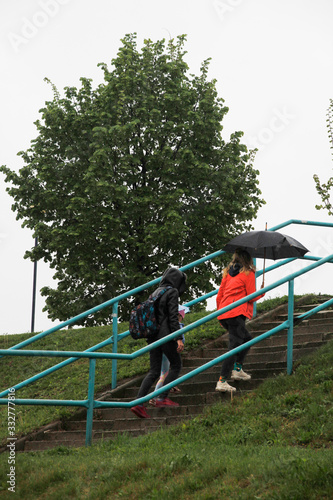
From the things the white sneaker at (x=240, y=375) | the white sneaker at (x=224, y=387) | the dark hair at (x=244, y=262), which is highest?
the dark hair at (x=244, y=262)

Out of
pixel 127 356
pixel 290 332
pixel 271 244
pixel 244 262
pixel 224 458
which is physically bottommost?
pixel 224 458

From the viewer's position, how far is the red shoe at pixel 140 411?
6.75 m

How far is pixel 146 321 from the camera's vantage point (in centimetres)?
703

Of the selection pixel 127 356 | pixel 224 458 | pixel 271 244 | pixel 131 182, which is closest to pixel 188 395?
pixel 127 356

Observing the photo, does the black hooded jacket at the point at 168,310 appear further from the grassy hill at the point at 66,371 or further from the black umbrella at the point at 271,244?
the grassy hill at the point at 66,371

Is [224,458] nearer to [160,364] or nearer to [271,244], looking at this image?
[160,364]

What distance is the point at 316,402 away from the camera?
5969mm

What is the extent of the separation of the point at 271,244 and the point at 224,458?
11.2ft

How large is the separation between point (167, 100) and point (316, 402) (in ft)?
54.8

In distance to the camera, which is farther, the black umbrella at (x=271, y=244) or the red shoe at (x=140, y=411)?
the black umbrella at (x=271, y=244)

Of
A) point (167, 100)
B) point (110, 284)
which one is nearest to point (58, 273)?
point (110, 284)

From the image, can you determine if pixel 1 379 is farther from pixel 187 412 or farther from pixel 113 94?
pixel 113 94

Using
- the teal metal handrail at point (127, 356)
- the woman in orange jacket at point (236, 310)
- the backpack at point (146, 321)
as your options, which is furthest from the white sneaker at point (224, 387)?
the backpack at point (146, 321)

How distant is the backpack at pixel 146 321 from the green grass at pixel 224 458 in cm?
108
